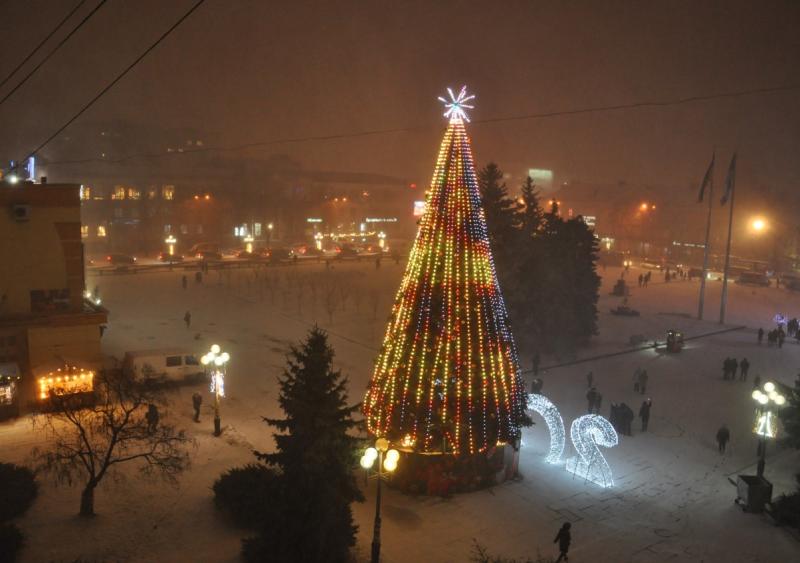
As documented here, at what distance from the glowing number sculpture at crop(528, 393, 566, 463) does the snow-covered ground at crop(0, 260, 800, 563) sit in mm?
605

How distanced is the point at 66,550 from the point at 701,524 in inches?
565

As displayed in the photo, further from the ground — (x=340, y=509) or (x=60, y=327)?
(x=60, y=327)

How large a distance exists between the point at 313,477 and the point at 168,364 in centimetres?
1483

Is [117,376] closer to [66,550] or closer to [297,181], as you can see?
[66,550]

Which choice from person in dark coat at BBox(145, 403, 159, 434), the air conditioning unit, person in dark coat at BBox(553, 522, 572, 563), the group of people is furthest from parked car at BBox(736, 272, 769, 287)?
the air conditioning unit

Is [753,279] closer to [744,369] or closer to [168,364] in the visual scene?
[744,369]

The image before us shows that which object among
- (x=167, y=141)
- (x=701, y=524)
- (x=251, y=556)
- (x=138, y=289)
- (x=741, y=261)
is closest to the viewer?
(x=251, y=556)

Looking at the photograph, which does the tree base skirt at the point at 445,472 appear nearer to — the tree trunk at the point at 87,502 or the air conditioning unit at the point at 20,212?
the tree trunk at the point at 87,502

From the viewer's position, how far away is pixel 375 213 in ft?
357

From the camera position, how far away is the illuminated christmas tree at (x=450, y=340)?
50.4ft

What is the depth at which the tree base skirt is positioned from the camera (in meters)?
16.3

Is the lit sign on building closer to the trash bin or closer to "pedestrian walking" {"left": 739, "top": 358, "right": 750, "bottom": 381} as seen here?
"pedestrian walking" {"left": 739, "top": 358, "right": 750, "bottom": 381}

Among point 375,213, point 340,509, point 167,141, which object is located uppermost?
point 167,141

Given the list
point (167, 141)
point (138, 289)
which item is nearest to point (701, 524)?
point (138, 289)
